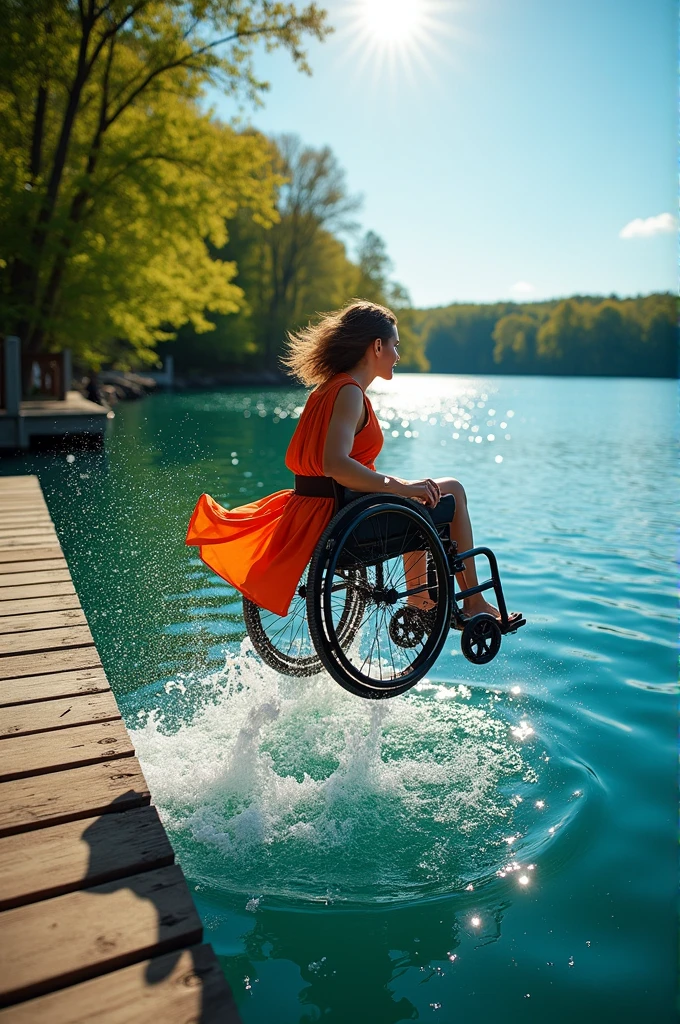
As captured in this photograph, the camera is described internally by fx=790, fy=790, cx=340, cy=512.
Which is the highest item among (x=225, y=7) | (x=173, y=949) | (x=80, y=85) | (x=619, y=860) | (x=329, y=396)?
(x=225, y=7)

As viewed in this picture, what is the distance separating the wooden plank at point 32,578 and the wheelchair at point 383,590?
1593 millimetres

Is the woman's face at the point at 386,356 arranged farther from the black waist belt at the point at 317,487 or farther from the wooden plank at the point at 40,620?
the wooden plank at the point at 40,620

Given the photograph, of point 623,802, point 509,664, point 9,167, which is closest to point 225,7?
point 9,167

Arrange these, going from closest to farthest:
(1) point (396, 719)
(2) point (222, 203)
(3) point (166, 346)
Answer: (1) point (396, 719)
(2) point (222, 203)
(3) point (166, 346)

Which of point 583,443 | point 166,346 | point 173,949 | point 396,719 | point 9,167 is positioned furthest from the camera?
point 166,346

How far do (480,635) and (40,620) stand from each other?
2.20 m

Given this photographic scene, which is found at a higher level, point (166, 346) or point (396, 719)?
point (166, 346)

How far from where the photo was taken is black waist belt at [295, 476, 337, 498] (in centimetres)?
333

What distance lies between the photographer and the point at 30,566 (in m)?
5.08

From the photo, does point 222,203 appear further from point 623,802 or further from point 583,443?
point 623,802

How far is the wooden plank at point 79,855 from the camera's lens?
2.02 meters

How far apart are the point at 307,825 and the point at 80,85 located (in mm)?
17938

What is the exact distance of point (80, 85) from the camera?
1689cm

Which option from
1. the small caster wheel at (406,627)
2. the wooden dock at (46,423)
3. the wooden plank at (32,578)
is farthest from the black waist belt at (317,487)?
the wooden dock at (46,423)
